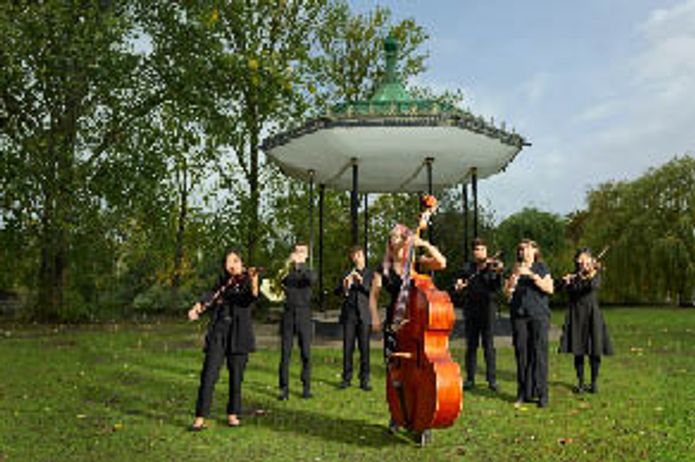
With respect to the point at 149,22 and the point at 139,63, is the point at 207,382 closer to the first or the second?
the point at 139,63

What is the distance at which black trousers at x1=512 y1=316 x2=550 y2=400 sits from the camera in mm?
8719

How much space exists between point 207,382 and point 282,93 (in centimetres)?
1648

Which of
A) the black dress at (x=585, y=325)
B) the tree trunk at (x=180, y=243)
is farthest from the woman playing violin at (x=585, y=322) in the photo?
the tree trunk at (x=180, y=243)

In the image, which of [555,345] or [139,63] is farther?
[139,63]

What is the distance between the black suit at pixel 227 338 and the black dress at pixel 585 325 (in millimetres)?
4500

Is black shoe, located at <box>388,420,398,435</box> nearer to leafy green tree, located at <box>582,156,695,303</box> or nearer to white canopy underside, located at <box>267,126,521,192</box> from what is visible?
white canopy underside, located at <box>267,126,521,192</box>

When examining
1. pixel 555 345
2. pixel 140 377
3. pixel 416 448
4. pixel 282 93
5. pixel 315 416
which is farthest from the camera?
pixel 282 93

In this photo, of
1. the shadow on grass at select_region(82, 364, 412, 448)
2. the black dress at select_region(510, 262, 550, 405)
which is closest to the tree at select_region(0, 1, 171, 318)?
the shadow on grass at select_region(82, 364, 412, 448)

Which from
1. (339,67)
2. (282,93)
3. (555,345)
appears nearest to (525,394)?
(555,345)

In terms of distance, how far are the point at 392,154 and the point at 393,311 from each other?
10045 mm

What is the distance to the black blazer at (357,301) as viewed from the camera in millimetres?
9773

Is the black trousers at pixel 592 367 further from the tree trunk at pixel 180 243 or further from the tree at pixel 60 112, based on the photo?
the tree trunk at pixel 180 243

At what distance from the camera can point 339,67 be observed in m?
31.5

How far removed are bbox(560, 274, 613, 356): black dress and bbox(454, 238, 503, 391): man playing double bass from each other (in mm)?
963
